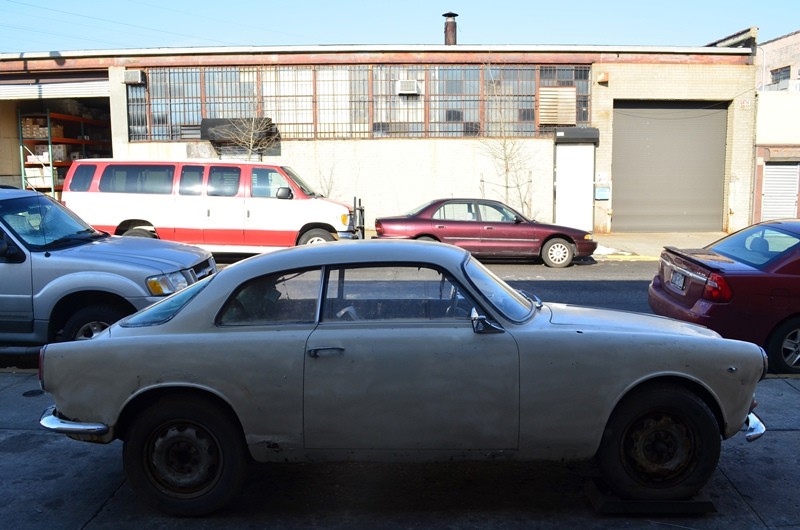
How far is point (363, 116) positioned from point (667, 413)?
19714 mm

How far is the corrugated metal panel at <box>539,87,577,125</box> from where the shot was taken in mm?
22703

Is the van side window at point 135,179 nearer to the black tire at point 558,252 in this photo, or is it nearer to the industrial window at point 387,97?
the black tire at point 558,252

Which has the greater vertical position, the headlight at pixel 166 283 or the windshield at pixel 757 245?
the windshield at pixel 757 245

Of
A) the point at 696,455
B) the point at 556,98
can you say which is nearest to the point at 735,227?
the point at 556,98

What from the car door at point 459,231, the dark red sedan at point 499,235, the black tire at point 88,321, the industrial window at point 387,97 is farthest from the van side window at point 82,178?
the industrial window at point 387,97

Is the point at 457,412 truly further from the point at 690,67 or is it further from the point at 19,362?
the point at 690,67

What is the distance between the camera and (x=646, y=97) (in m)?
22.9

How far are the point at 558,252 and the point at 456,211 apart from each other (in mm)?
2270

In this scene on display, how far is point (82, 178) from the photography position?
1446 cm

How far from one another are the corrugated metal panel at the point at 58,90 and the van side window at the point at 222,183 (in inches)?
431

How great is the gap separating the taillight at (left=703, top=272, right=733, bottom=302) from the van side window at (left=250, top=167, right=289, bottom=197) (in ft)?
30.1

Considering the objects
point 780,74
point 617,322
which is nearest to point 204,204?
point 617,322

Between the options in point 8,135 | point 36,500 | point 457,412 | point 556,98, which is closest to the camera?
point 457,412

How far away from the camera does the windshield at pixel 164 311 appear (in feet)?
14.7
